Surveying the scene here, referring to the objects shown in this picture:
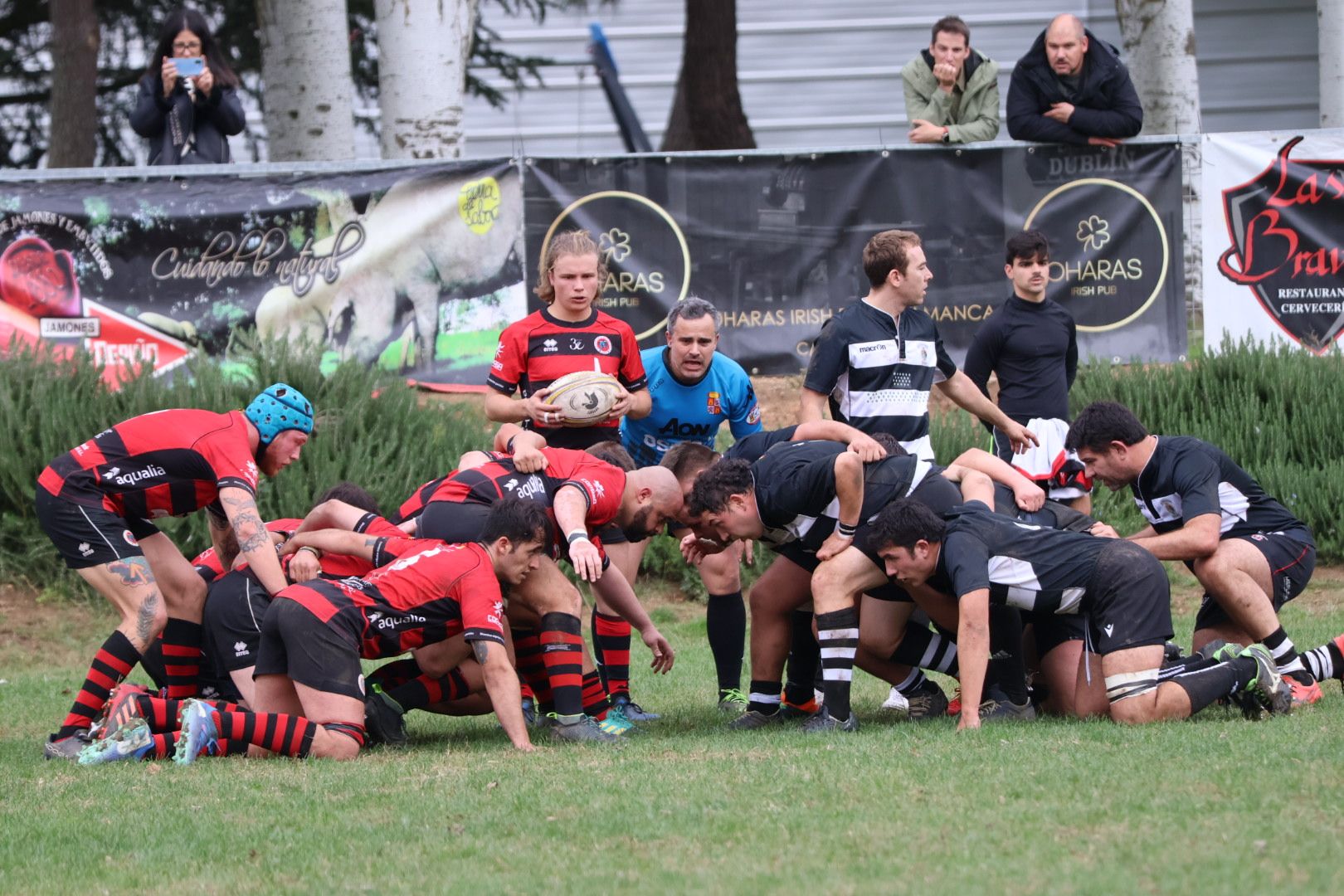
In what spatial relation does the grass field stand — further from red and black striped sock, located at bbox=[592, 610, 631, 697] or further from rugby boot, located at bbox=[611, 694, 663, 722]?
red and black striped sock, located at bbox=[592, 610, 631, 697]

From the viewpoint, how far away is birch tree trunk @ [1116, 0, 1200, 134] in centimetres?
1413

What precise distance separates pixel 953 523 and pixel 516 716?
2026 millimetres

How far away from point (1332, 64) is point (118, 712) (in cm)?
1353

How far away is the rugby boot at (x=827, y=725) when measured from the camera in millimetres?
6875

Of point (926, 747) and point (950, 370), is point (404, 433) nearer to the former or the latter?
point (950, 370)

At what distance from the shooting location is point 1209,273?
38.4 ft

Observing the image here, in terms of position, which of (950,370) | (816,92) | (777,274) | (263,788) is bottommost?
(263,788)

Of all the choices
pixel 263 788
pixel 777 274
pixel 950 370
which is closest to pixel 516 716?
pixel 263 788

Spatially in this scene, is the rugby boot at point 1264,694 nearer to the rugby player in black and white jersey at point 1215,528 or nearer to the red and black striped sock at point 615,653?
the rugby player in black and white jersey at point 1215,528

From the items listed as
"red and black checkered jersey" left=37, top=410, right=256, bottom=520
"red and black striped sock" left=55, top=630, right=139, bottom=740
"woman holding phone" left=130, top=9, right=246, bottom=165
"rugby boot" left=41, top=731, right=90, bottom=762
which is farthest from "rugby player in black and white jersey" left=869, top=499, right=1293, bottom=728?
"woman holding phone" left=130, top=9, right=246, bottom=165

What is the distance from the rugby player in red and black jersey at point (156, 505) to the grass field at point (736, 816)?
77 centimetres

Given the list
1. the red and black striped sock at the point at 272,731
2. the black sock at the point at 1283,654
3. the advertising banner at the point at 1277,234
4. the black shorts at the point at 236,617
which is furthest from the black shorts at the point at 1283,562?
the black shorts at the point at 236,617

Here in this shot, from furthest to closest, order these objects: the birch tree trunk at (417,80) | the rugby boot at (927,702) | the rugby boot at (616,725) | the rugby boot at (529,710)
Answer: the birch tree trunk at (417,80), the rugby boot at (529,710), the rugby boot at (927,702), the rugby boot at (616,725)

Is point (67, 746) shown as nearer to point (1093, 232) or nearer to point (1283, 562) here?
point (1283, 562)
